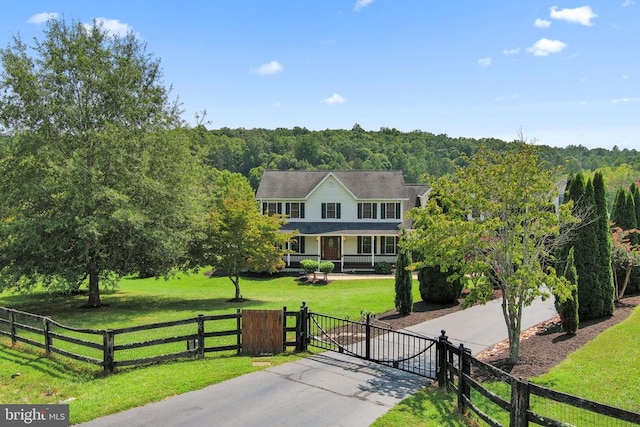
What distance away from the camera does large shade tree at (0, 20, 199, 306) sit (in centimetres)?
1936

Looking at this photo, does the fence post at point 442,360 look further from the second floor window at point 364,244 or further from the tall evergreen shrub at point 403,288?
the second floor window at point 364,244

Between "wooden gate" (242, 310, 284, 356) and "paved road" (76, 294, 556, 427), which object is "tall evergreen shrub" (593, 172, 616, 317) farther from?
"wooden gate" (242, 310, 284, 356)

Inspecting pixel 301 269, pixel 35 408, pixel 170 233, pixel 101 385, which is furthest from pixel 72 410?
pixel 301 269

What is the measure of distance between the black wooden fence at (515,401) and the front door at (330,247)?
27.3 meters

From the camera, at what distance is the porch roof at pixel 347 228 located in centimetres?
3738

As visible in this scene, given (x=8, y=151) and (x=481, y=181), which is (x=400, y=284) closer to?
(x=481, y=181)

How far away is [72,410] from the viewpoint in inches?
342

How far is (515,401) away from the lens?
6.87m

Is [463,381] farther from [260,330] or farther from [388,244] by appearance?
[388,244]

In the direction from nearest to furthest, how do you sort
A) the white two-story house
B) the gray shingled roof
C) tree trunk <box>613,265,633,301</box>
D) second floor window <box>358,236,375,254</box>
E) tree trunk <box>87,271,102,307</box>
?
→ 1. tree trunk <box>613,265,633,301</box>
2. tree trunk <box>87,271,102,307</box>
3. the white two-story house
4. second floor window <box>358,236,375,254</box>
5. the gray shingled roof

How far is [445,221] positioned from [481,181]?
4.79ft

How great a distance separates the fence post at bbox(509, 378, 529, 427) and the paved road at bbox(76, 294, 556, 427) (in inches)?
101

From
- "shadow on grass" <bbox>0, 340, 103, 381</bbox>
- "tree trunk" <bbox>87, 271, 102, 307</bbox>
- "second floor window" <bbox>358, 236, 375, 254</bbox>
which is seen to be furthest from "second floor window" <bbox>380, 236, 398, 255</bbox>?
Answer: "shadow on grass" <bbox>0, 340, 103, 381</bbox>

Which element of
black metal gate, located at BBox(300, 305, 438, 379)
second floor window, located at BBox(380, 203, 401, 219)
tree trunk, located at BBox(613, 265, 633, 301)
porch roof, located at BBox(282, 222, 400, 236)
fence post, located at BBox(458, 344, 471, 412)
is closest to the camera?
fence post, located at BBox(458, 344, 471, 412)
